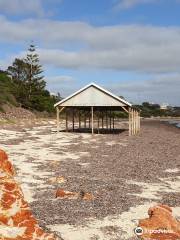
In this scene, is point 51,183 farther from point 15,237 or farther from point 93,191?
point 15,237

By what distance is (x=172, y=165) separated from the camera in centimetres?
2103

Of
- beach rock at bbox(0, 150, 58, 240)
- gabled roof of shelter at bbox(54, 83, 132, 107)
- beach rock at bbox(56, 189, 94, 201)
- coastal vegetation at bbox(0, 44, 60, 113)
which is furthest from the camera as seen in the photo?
coastal vegetation at bbox(0, 44, 60, 113)

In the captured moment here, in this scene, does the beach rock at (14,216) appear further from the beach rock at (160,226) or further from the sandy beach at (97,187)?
the beach rock at (160,226)

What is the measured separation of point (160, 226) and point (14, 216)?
3116 millimetres

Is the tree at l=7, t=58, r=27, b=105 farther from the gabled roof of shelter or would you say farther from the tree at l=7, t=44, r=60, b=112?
the gabled roof of shelter

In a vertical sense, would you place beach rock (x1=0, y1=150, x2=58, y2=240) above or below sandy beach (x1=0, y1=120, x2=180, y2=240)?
above

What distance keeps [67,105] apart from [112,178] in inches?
1045

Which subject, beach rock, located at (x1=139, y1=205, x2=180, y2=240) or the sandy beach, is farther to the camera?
the sandy beach

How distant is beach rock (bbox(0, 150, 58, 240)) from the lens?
303 inches

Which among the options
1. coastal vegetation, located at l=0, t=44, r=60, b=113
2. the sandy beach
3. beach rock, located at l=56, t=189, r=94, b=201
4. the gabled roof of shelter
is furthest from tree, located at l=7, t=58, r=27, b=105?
beach rock, located at l=56, t=189, r=94, b=201

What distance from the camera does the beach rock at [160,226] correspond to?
8828 mm

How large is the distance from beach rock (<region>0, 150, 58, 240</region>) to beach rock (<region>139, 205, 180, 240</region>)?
2146 millimetres

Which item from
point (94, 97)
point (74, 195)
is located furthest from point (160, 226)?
point (94, 97)

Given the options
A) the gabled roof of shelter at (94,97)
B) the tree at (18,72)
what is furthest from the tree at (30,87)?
the gabled roof of shelter at (94,97)
